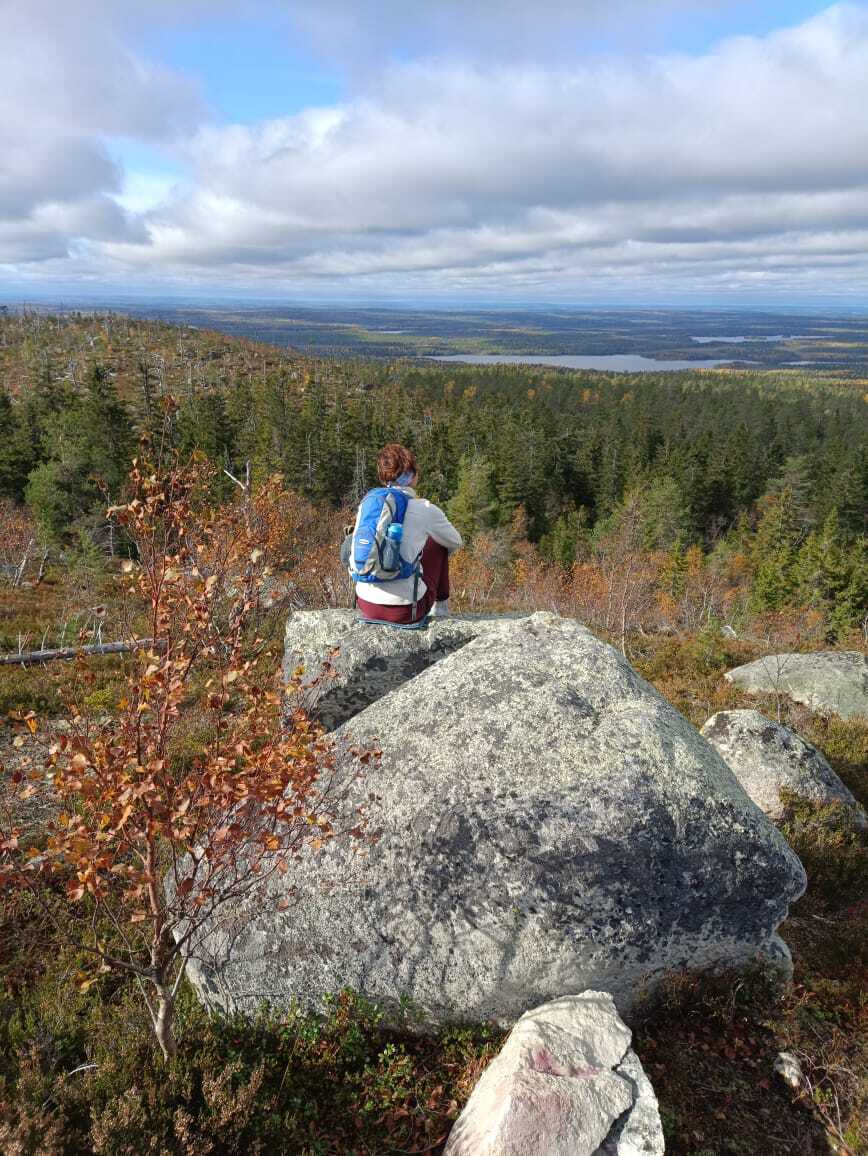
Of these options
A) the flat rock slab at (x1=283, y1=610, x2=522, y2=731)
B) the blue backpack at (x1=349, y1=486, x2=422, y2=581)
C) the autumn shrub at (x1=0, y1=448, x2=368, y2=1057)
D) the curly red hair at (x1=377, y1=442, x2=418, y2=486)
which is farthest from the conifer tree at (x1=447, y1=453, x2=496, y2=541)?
the autumn shrub at (x1=0, y1=448, x2=368, y2=1057)

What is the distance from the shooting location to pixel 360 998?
491 centimetres

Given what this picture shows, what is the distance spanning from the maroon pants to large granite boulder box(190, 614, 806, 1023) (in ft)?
7.28

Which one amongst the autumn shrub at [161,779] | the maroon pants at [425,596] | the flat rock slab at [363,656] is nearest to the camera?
the autumn shrub at [161,779]

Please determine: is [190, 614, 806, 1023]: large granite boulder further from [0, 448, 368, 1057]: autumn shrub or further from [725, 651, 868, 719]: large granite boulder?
[725, 651, 868, 719]: large granite boulder

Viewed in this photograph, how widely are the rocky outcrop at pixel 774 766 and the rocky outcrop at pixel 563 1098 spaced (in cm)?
469

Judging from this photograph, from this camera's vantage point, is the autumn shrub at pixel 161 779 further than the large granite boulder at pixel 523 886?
No

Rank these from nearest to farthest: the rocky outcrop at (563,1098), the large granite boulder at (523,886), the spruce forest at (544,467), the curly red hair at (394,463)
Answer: the rocky outcrop at (563,1098)
the large granite boulder at (523,886)
the curly red hair at (394,463)
the spruce forest at (544,467)

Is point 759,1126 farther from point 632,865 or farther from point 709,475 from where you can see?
point 709,475

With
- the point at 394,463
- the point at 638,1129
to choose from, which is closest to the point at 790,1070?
the point at 638,1129

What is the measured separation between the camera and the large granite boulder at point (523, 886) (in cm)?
477

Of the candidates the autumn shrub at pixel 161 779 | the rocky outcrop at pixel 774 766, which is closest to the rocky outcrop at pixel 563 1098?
the autumn shrub at pixel 161 779

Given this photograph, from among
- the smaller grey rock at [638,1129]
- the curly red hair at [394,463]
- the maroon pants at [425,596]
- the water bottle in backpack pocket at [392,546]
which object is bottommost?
the smaller grey rock at [638,1129]

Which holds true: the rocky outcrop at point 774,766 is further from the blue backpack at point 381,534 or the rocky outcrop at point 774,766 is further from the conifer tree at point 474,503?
the conifer tree at point 474,503

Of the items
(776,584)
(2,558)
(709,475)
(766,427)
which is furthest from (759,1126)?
(766,427)
